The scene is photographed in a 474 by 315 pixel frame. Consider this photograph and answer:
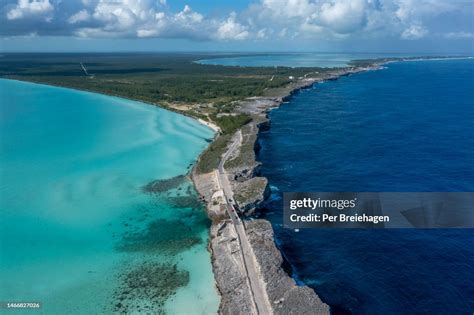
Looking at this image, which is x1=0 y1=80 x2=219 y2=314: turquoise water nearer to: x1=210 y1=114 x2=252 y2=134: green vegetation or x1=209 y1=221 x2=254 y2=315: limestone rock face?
x1=209 y1=221 x2=254 y2=315: limestone rock face

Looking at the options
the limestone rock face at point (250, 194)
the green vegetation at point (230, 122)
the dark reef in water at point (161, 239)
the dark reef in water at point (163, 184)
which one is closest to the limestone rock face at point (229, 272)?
the dark reef in water at point (161, 239)

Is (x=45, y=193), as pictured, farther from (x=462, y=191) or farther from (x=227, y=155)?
(x=462, y=191)

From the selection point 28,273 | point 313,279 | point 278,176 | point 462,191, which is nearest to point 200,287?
point 313,279

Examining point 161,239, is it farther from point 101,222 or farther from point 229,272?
point 229,272

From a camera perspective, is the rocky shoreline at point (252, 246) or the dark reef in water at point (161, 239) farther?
the dark reef in water at point (161, 239)

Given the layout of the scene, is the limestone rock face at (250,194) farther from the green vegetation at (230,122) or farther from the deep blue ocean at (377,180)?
the green vegetation at (230,122)

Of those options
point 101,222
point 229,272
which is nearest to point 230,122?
point 101,222
